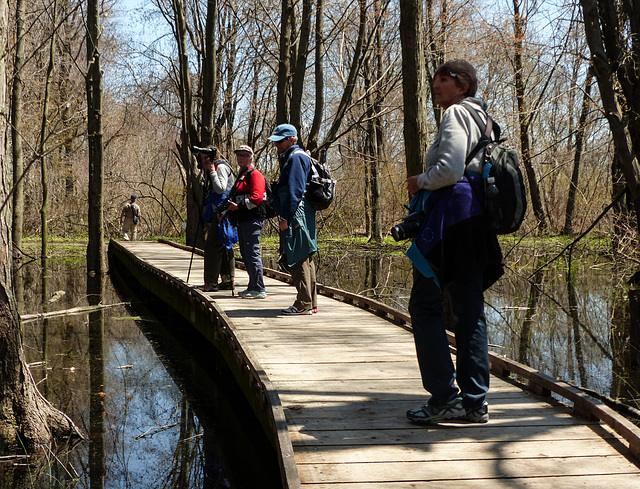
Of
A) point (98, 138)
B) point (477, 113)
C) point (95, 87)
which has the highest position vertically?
point (95, 87)

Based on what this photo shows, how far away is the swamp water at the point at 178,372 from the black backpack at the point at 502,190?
2.61 m

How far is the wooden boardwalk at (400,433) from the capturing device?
3.27 metres

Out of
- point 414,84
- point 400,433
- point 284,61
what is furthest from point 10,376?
point 284,61

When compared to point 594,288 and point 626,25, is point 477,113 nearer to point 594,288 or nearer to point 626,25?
point 626,25

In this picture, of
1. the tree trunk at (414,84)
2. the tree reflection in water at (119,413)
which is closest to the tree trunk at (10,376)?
the tree reflection in water at (119,413)

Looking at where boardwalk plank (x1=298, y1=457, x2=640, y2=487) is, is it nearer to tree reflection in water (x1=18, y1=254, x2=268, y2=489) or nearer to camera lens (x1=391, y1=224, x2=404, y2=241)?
camera lens (x1=391, y1=224, x2=404, y2=241)

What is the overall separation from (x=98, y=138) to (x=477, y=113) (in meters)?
13.1

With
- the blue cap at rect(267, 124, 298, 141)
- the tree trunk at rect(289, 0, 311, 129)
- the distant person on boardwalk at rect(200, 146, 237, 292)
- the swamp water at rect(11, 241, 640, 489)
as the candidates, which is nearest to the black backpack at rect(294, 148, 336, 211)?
the blue cap at rect(267, 124, 298, 141)

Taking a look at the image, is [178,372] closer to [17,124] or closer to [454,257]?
[454,257]

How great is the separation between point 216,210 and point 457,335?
512cm

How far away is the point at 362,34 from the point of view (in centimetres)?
1606

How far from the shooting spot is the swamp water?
205 inches

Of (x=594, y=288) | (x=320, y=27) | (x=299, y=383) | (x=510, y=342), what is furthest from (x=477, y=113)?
(x=320, y=27)

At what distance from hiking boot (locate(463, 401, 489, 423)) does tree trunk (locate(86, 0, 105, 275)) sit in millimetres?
12562
